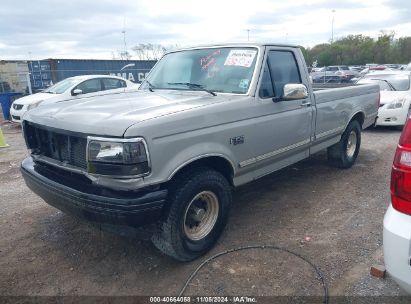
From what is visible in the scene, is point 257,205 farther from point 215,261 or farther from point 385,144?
point 385,144

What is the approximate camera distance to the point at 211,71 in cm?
392

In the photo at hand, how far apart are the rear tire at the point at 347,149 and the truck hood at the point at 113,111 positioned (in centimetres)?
293

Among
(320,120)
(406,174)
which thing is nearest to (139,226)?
(406,174)

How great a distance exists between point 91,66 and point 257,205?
17.0m

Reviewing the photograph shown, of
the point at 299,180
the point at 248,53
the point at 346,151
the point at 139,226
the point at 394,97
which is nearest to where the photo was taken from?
the point at 139,226

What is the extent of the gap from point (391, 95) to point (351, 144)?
4.10 metres

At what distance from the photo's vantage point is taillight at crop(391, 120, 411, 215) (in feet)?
6.43

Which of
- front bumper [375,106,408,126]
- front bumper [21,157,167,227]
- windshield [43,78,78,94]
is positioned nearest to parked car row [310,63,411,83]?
front bumper [375,106,408,126]

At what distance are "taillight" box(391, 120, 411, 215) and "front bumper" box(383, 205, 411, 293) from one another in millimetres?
54

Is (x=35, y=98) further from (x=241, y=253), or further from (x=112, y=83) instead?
(x=241, y=253)

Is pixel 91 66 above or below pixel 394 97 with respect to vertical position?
above

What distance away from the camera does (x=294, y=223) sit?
3.95m

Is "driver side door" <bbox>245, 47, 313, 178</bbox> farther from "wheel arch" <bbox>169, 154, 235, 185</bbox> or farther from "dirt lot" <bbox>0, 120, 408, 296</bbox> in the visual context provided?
"dirt lot" <bbox>0, 120, 408, 296</bbox>

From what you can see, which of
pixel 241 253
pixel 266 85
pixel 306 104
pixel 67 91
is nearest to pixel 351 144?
pixel 306 104
